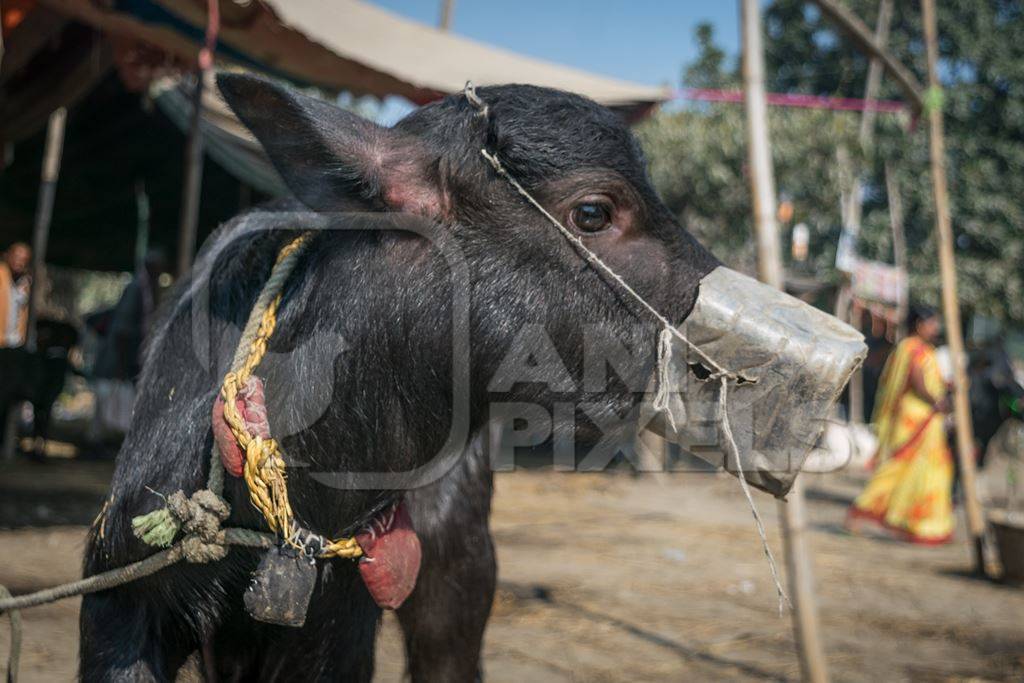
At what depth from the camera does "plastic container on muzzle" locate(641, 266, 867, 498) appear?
1.67 metres

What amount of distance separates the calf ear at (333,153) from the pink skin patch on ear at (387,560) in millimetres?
663

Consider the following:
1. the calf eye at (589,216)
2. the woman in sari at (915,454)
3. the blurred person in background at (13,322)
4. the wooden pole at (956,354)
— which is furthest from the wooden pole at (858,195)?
the calf eye at (589,216)

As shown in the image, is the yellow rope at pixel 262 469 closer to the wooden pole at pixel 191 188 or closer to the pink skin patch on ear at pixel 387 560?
the pink skin patch on ear at pixel 387 560

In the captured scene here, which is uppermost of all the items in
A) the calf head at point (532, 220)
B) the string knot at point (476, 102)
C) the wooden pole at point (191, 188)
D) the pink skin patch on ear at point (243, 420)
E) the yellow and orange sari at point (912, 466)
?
the wooden pole at point (191, 188)

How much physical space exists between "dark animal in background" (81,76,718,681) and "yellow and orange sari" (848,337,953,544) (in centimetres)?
657

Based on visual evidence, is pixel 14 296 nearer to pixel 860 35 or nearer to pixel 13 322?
pixel 13 322

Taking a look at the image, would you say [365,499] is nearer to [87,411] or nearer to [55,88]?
[55,88]

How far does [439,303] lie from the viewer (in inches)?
70.0

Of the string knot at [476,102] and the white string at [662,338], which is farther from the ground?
the string knot at [476,102]

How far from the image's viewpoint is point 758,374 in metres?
1.71

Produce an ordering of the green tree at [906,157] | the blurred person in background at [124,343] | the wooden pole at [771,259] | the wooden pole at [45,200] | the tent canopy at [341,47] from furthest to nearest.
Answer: the green tree at [906,157] → the blurred person in background at [124,343] → the wooden pole at [45,200] → the tent canopy at [341,47] → the wooden pole at [771,259]

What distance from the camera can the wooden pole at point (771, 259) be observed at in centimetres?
323

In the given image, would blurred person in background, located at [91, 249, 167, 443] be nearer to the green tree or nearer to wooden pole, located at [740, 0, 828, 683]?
wooden pole, located at [740, 0, 828, 683]

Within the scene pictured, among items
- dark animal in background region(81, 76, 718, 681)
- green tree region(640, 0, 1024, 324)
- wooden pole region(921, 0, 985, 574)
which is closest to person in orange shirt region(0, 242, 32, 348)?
dark animal in background region(81, 76, 718, 681)
